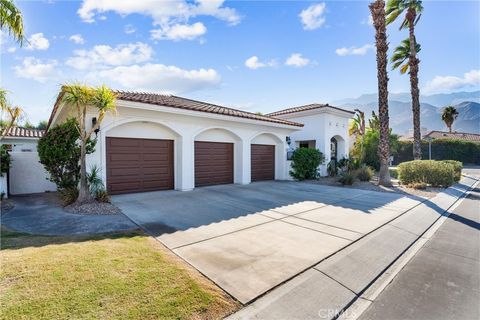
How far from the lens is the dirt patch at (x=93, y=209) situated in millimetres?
7595

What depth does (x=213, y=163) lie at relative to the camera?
13.9 m

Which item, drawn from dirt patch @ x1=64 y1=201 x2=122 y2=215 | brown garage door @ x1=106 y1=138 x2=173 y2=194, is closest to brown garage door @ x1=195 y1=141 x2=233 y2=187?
brown garage door @ x1=106 y1=138 x2=173 y2=194

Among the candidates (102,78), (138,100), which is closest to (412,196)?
(138,100)

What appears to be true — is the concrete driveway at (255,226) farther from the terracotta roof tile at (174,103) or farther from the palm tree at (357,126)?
the palm tree at (357,126)

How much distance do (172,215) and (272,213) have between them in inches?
121

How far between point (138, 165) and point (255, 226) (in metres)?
6.86

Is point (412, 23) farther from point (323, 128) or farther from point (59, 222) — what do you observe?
point (59, 222)

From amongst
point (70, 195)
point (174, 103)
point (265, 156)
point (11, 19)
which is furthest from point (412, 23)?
point (70, 195)

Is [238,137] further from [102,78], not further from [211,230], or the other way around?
[211,230]

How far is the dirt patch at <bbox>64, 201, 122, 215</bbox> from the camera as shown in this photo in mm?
7595

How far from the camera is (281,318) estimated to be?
306 centimetres

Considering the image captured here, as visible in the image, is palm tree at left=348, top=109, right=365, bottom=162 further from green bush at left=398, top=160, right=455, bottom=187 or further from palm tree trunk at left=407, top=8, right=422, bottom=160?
green bush at left=398, top=160, right=455, bottom=187

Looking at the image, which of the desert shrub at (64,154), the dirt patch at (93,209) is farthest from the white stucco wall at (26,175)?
the dirt patch at (93,209)

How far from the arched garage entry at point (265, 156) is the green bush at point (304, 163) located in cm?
98
